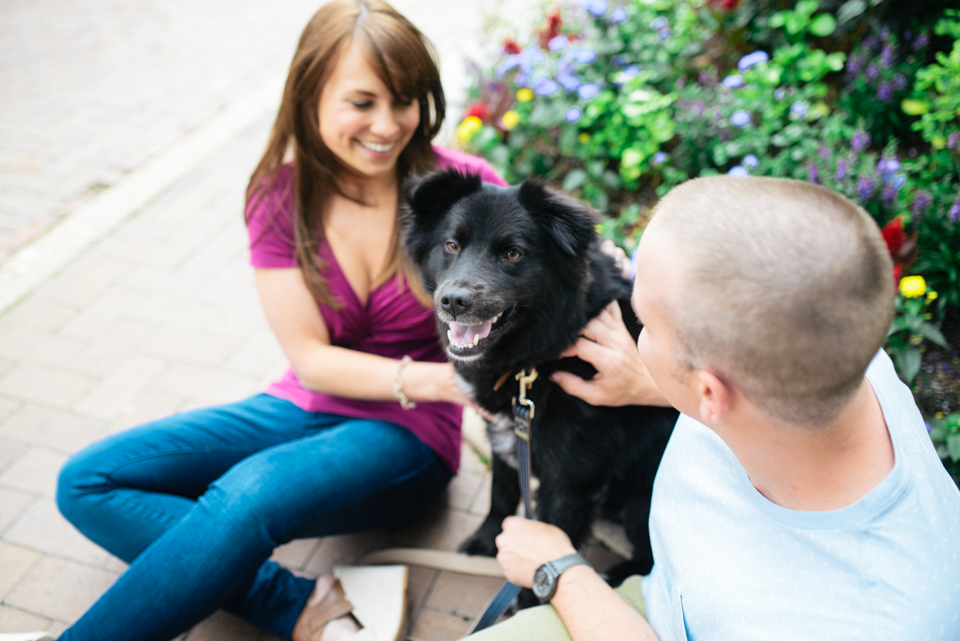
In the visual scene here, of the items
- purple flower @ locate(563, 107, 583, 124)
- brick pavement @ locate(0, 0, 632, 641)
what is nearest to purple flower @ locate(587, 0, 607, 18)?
purple flower @ locate(563, 107, 583, 124)

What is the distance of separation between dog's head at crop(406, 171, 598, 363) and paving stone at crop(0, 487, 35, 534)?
6.59 ft

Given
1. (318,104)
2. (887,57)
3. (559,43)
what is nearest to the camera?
(318,104)

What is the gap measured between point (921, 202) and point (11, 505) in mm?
3884

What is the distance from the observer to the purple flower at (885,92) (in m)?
2.91

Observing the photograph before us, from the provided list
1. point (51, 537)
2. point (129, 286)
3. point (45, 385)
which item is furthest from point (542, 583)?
point (129, 286)

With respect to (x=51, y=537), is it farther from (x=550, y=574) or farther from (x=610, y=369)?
(x=610, y=369)

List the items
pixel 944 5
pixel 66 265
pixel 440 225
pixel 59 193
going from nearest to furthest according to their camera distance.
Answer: pixel 440 225 → pixel 944 5 → pixel 66 265 → pixel 59 193

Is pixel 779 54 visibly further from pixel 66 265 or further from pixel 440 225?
pixel 66 265

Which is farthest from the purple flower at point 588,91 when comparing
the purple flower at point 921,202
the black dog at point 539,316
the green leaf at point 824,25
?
the black dog at point 539,316

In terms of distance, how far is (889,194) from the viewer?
250cm

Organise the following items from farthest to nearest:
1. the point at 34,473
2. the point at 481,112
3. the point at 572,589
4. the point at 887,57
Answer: the point at 481,112, the point at 887,57, the point at 34,473, the point at 572,589

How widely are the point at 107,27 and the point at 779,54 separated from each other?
21.8 feet

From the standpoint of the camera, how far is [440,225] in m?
1.92

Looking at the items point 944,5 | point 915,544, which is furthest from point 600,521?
point 944,5
